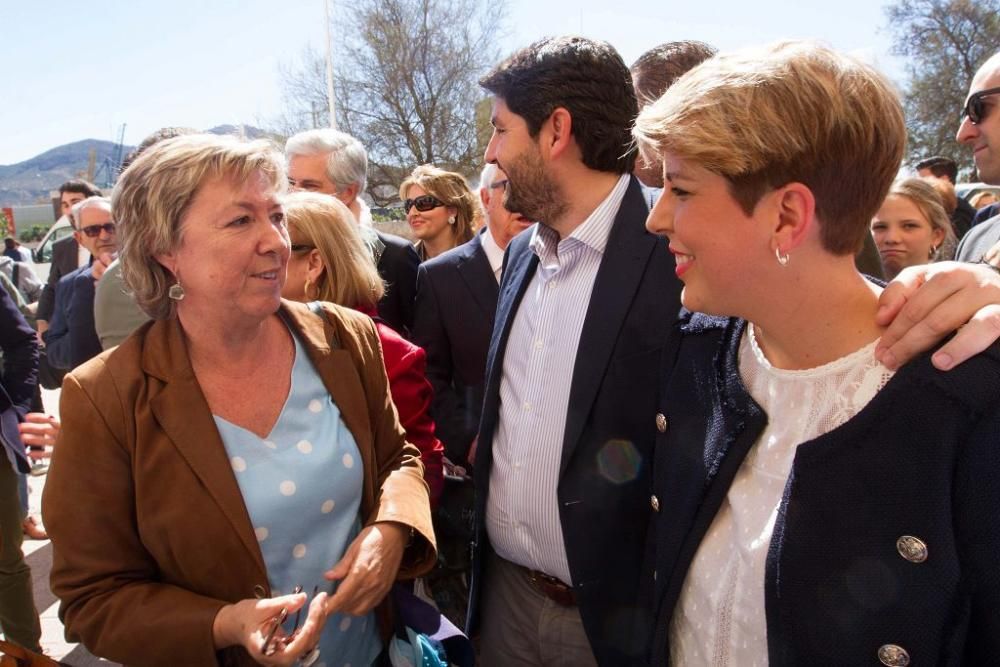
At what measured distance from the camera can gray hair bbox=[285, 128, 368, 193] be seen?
153 inches

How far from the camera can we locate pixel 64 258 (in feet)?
20.4

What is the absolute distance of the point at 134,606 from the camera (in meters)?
1.59

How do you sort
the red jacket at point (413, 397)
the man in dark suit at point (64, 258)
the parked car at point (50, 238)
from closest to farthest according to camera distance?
the red jacket at point (413, 397) < the man in dark suit at point (64, 258) < the parked car at point (50, 238)

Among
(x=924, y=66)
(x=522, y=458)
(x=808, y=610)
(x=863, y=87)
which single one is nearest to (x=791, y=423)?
(x=808, y=610)

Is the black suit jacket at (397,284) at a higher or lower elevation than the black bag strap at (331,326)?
lower

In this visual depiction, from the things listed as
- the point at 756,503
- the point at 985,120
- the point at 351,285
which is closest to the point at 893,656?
the point at 756,503

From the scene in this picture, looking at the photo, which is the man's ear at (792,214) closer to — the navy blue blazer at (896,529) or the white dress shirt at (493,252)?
the navy blue blazer at (896,529)

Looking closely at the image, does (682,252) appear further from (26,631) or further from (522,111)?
(26,631)

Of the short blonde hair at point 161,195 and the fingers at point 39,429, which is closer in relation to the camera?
the short blonde hair at point 161,195

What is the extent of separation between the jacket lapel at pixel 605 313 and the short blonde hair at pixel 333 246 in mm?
1063

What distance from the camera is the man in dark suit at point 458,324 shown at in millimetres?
2963

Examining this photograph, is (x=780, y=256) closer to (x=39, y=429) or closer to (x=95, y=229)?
(x=39, y=429)

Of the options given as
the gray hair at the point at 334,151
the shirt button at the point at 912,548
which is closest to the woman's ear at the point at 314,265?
the gray hair at the point at 334,151

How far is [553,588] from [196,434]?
1106mm
